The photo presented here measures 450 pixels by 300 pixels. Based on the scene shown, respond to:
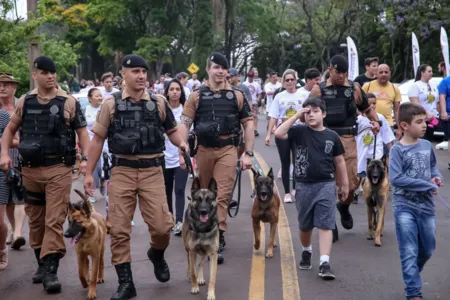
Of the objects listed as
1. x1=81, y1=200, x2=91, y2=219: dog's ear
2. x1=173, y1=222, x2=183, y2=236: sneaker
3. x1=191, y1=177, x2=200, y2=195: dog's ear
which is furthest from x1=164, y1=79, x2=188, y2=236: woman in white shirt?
x1=81, y1=200, x2=91, y2=219: dog's ear

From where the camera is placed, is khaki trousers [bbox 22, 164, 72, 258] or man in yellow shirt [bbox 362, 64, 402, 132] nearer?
khaki trousers [bbox 22, 164, 72, 258]

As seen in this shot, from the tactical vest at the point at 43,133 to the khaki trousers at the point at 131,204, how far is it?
737 millimetres

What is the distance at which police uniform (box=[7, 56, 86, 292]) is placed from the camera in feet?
21.6

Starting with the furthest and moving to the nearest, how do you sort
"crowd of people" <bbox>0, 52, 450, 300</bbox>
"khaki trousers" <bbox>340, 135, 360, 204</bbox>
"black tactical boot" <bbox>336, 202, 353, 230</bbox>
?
1. "black tactical boot" <bbox>336, 202, 353, 230</bbox>
2. "khaki trousers" <bbox>340, 135, 360, 204</bbox>
3. "crowd of people" <bbox>0, 52, 450, 300</bbox>

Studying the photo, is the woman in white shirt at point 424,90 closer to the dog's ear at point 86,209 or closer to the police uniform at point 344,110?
the police uniform at point 344,110

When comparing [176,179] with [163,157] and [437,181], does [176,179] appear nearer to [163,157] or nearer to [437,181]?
[163,157]

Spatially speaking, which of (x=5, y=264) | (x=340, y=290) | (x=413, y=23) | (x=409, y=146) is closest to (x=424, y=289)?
(x=340, y=290)

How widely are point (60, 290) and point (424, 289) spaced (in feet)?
11.1

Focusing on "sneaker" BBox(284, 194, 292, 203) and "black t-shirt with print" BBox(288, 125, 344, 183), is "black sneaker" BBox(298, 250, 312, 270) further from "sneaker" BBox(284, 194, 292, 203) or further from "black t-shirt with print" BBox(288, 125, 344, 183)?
"sneaker" BBox(284, 194, 292, 203)

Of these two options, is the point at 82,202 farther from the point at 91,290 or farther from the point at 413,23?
the point at 413,23

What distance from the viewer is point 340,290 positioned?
627 cm

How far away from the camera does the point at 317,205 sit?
6781 millimetres

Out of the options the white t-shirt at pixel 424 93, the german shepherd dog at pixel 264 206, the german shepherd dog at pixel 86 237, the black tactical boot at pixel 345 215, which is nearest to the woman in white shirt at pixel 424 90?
the white t-shirt at pixel 424 93

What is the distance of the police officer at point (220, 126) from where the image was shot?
293 inches
